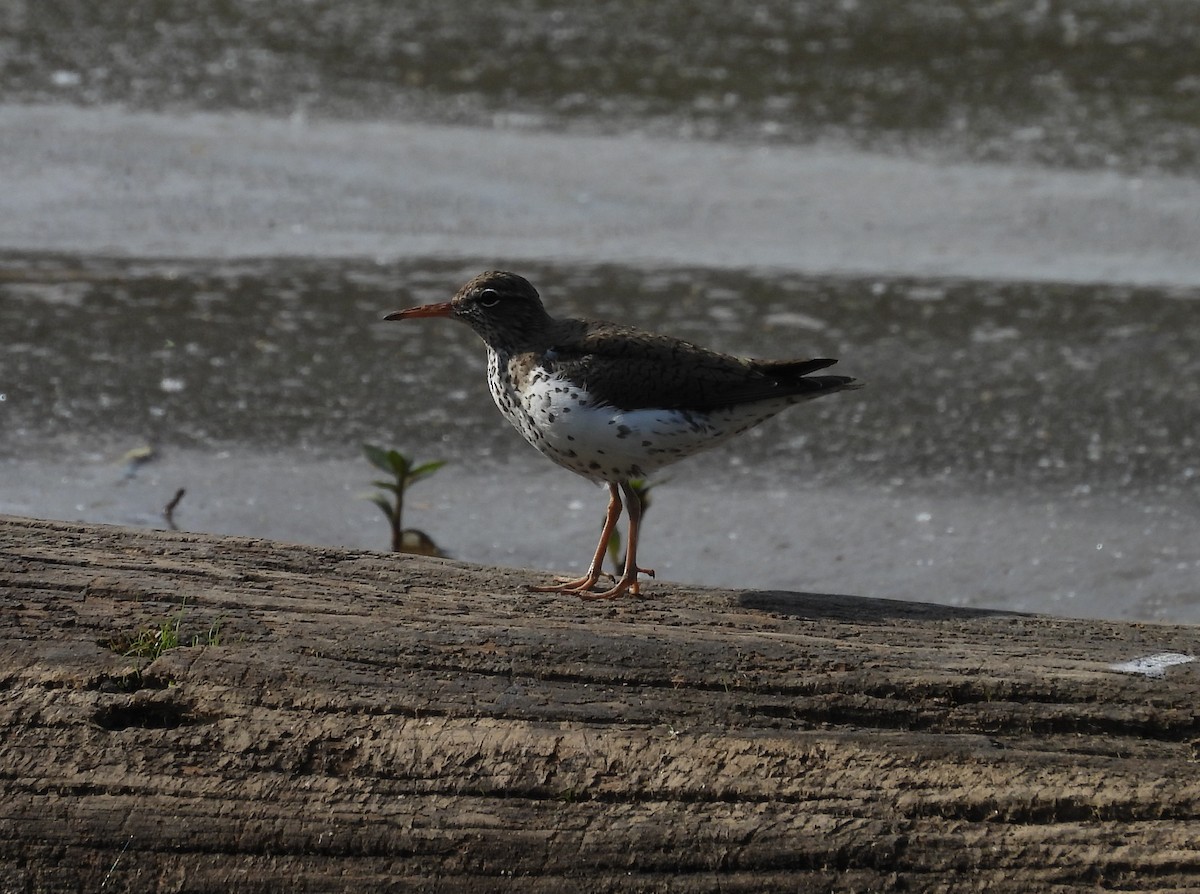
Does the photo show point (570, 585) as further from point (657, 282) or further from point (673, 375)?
point (657, 282)

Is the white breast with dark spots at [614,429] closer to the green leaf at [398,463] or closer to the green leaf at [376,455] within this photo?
the green leaf at [398,463]

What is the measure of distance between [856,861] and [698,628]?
0.78 metres

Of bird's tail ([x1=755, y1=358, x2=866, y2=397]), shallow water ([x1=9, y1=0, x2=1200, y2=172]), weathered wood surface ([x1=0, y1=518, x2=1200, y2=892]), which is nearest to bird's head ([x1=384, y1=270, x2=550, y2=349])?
bird's tail ([x1=755, y1=358, x2=866, y2=397])

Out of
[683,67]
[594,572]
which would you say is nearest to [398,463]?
[594,572]

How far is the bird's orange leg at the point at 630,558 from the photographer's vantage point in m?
3.97

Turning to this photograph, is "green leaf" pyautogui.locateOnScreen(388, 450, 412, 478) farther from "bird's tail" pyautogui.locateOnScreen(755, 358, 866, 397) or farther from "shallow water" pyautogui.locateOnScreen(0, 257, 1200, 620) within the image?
"bird's tail" pyautogui.locateOnScreen(755, 358, 866, 397)

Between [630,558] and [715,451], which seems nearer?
[630,558]

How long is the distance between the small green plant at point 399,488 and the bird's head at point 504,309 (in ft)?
1.90

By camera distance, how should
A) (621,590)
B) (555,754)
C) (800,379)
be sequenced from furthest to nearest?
(800,379), (621,590), (555,754)

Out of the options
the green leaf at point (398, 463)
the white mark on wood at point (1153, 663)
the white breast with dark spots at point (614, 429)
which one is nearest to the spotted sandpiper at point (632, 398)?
the white breast with dark spots at point (614, 429)

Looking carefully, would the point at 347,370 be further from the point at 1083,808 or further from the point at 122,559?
the point at 1083,808

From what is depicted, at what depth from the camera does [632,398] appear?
4.26 metres

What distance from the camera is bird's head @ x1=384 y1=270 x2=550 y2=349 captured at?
15.1ft

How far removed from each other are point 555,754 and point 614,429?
131 centimetres
